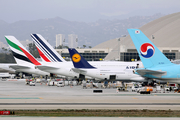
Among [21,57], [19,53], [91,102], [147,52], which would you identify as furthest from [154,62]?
[19,53]

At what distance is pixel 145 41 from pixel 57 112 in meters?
29.7

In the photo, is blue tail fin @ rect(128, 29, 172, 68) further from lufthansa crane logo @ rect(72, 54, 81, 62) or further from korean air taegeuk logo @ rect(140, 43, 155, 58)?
Answer: lufthansa crane logo @ rect(72, 54, 81, 62)

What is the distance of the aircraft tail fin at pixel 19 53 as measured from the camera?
281 feet

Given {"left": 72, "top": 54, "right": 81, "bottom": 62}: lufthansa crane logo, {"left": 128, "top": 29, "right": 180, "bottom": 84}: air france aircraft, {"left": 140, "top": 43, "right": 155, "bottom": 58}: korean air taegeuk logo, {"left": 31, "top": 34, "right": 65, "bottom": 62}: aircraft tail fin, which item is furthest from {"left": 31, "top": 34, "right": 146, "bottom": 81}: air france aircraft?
{"left": 140, "top": 43, "right": 155, "bottom": 58}: korean air taegeuk logo

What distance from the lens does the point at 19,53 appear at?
86.1 metres

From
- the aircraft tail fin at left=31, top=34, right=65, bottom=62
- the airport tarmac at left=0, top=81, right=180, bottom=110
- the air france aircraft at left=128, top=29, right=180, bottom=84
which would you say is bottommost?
the airport tarmac at left=0, top=81, right=180, bottom=110

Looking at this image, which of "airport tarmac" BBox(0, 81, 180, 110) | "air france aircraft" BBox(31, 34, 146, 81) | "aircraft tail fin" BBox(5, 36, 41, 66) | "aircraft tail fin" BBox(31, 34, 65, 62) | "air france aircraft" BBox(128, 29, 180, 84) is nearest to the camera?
"airport tarmac" BBox(0, 81, 180, 110)

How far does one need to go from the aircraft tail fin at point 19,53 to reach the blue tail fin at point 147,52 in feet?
135

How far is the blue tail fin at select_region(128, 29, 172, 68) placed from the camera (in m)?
51.8

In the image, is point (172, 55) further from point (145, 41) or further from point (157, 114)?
point (157, 114)

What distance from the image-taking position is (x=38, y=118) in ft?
76.0

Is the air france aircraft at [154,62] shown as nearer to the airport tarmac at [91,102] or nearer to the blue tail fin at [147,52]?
the blue tail fin at [147,52]

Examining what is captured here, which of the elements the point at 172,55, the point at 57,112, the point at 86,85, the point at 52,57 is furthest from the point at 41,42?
the point at 172,55

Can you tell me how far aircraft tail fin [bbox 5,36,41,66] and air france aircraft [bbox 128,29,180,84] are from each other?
41.4 metres
